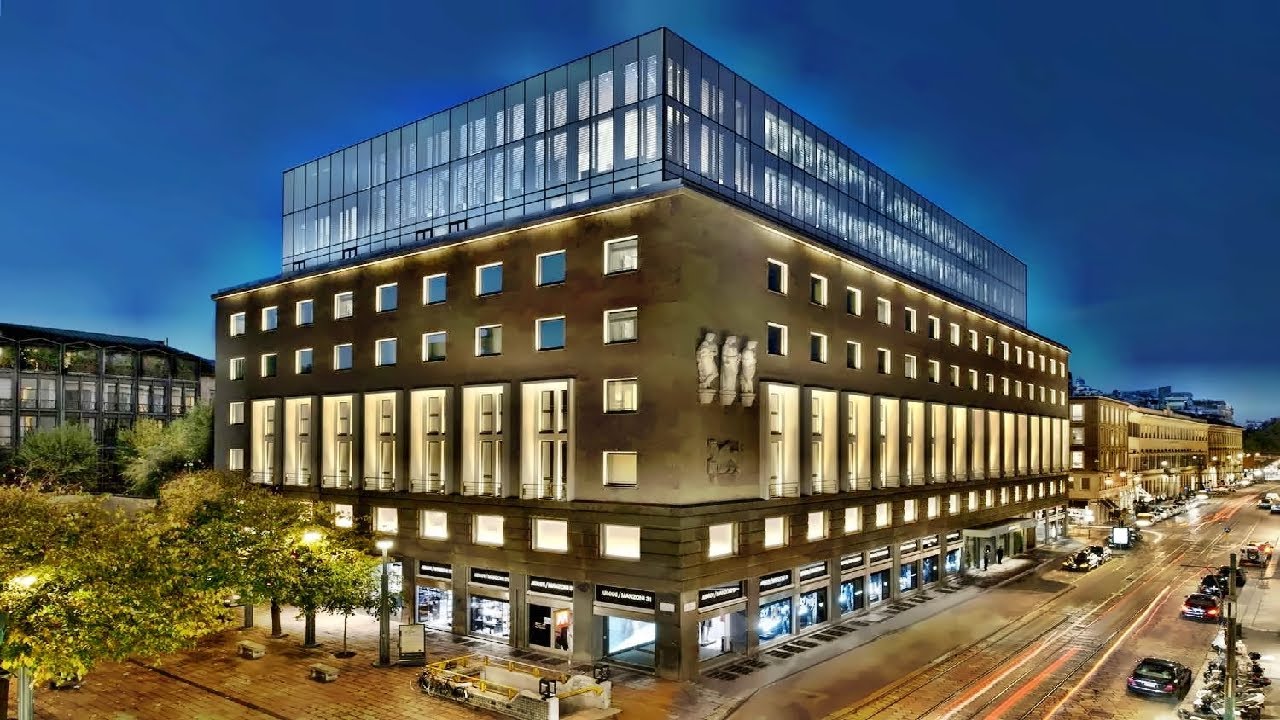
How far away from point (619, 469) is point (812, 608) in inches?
576

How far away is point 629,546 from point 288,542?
15760 mm

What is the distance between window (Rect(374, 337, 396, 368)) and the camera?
4978 centimetres

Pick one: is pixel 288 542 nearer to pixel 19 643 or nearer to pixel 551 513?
pixel 551 513

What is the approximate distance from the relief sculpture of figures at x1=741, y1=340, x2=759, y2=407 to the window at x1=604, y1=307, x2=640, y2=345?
5.35 meters

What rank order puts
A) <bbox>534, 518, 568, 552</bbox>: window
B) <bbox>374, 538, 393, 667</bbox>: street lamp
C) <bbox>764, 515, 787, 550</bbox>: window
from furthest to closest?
<bbox>764, 515, 787, 550</bbox>: window, <bbox>534, 518, 568, 552</bbox>: window, <bbox>374, 538, 393, 667</bbox>: street lamp

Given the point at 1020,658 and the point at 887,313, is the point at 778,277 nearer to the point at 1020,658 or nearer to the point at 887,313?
the point at 887,313

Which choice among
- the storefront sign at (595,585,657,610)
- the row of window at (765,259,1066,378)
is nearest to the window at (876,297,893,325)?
the row of window at (765,259,1066,378)

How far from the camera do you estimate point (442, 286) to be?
46.9 meters

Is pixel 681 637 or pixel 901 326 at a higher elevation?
pixel 901 326

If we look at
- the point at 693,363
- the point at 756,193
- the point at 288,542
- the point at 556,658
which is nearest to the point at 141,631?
the point at 288,542

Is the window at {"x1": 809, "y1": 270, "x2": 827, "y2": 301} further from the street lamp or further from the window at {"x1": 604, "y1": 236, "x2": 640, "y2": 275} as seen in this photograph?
the street lamp

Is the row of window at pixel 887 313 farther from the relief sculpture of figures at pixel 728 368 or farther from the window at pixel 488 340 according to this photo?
the window at pixel 488 340

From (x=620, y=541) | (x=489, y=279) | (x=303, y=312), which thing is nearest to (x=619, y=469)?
(x=620, y=541)

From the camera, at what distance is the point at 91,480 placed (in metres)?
89.6
